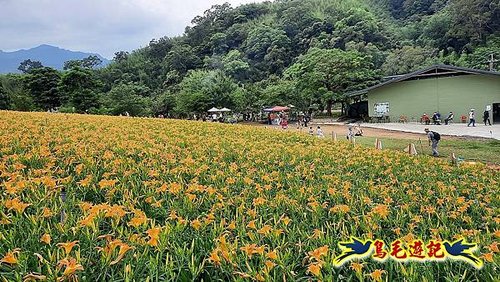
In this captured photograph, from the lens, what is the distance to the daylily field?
77.9 inches

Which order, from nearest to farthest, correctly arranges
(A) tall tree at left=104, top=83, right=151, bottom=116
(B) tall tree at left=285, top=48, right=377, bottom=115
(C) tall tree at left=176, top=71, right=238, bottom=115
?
(A) tall tree at left=104, top=83, right=151, bottom=116
(B) tall tree at left=285, top=48, right=377, bottom=115
(C) tall tree at left=176, top=71, right=238, bottom=115

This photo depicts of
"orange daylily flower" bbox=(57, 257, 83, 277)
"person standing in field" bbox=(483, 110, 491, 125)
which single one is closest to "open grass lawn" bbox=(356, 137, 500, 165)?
"person standing in field" bbox=(483, 110, 491, 125)

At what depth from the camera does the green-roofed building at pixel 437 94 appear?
83.8ft

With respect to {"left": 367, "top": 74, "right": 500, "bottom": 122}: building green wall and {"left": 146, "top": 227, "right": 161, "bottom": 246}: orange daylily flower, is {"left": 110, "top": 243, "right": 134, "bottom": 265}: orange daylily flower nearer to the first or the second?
{"left": 146, "top": 227, "right": 161, "bottom": 246}: orange daylily flower

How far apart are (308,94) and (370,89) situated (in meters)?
6.16

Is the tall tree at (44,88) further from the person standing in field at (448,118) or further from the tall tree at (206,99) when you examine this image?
the person standing in field at (448,118)

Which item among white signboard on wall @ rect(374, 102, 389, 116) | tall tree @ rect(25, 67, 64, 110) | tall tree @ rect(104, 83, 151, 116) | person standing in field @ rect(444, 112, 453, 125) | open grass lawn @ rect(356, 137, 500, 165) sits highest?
tall tree @ rect(25, 67, 64, 110)

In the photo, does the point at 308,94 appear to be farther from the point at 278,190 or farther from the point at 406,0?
the point at 406,0

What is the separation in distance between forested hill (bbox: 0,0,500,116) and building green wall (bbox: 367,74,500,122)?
4172mm

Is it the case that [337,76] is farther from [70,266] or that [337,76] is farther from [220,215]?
[70,266]

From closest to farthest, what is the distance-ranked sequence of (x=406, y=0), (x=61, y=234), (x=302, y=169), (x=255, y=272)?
1. (x=255, y=272)
2. (x=61, y=234)
3. (x=302, y=169)
4. (x=406, y=0)

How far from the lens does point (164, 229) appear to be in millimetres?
2387

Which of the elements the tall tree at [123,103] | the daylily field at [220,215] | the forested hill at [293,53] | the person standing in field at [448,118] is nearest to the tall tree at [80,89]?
the forested hill at [293,53]

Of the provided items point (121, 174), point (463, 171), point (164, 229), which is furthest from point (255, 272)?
point (463, 171)
